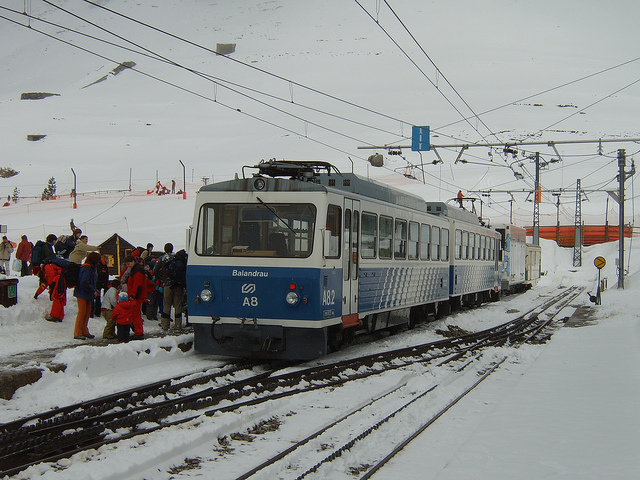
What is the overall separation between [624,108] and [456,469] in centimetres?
15500

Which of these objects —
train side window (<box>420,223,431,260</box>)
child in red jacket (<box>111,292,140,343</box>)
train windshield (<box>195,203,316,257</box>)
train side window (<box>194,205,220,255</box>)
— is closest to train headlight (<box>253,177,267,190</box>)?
train windshield (<box>195,203,316,257</box>)

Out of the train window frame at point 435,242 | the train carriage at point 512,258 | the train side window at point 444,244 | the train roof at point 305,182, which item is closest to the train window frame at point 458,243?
the train side window at point 444,244

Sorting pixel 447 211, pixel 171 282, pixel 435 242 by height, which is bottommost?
pixel 171 282

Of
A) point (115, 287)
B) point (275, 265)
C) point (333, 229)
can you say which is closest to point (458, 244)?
point (333, 229)

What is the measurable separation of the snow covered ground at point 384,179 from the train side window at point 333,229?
7.64 ft

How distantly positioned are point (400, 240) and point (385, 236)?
3.54 ft

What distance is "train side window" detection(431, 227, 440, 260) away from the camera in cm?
1827

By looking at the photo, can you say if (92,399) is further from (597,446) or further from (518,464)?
(597,446)

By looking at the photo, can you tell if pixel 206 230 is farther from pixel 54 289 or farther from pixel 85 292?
pixel 54 289

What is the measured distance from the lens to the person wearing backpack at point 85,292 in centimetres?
1277

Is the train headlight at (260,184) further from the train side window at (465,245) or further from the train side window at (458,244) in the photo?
the train side window at (465,245)

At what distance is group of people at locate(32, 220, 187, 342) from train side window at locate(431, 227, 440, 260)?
6.52 meters

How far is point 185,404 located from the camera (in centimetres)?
860

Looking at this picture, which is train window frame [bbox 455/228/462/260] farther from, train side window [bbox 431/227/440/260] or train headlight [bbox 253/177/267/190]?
train headlight [bbox 253/177/267/190]
